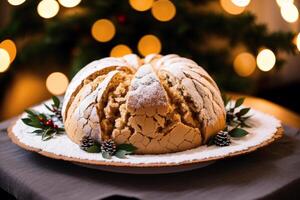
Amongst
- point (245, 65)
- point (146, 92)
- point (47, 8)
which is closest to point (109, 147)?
point (146, 92)

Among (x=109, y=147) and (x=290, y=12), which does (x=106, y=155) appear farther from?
(x=290, y=12)

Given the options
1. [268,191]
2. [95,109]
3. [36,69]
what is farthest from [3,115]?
[268,191]

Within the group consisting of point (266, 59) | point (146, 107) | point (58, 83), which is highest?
point (146, 107)

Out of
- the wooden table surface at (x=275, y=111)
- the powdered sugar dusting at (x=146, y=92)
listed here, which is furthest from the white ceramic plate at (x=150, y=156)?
the wooden table surface at (x=275, y=111)

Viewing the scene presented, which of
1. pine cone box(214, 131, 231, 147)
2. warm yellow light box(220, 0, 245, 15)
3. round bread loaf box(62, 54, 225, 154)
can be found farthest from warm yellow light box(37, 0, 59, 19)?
pine cone box(214, 131, 231, 147)

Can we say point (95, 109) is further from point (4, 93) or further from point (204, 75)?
point (4, 93)

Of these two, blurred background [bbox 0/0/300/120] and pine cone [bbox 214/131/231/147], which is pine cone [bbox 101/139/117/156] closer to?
pine cone [bbox 214/131/231/147]
